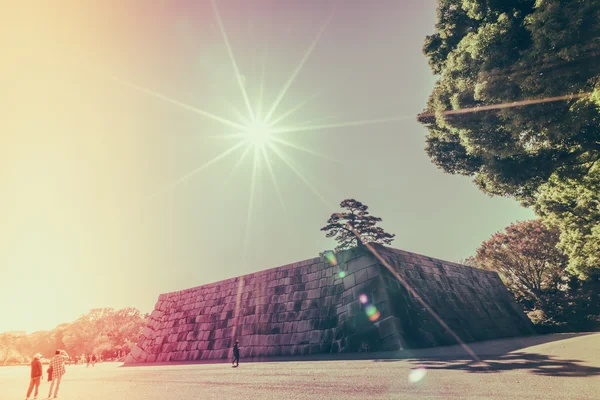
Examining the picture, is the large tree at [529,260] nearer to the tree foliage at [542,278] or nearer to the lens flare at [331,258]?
the tree foliage at [542,278]

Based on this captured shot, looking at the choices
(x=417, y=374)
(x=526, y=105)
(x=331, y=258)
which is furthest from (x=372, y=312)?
(x=526, y=105)

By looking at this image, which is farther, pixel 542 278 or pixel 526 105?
pixel 542 278

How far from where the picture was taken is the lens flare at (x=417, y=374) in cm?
629

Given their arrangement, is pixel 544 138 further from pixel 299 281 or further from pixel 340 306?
pixel 299 281

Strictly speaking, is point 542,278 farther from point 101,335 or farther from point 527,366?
point 101,335

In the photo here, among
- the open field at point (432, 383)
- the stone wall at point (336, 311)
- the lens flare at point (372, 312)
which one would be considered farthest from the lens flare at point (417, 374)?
the lens flare at point (372, 312)

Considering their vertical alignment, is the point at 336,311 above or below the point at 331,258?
below

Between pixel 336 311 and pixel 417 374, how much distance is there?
349 inches

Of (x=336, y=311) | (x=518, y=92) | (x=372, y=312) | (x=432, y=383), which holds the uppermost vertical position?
(x=518, y=92)

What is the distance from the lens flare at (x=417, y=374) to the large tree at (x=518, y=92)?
7500mm

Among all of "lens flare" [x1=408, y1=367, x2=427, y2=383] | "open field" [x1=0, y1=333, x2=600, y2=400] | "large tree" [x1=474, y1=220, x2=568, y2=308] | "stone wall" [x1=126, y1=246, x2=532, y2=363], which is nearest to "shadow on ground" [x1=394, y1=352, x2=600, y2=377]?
"open field" [x1=0, y1=333, x2=600, y2=400]

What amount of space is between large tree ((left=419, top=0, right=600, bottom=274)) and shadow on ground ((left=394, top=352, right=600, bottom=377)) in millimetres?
6161

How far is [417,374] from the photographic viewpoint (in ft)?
22.6

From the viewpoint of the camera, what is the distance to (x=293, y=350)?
598 inches
